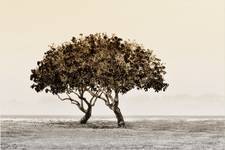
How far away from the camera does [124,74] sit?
250 feet

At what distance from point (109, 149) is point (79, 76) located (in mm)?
38155

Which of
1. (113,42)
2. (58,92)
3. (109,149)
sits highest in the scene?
(113,42)

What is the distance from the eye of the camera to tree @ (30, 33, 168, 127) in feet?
249

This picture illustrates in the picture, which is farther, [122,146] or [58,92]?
[58,92]

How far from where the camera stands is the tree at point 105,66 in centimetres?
7588

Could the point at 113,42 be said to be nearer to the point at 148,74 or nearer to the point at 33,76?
the point at 148,74

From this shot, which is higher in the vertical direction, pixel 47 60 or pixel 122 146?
pixel 47 60

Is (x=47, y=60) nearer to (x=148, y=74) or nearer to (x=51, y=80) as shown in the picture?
(x=51, y=80)

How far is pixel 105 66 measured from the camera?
2963 inches

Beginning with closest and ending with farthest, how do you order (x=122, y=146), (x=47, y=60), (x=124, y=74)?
(x=122, y=146) → (x=124, y=74) → (x=47, y=60)

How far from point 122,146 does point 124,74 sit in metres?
33.1

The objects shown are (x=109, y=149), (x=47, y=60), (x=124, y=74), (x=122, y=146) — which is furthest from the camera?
(x=47, y=60)

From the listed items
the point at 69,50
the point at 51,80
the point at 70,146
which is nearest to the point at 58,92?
the point at 51,80

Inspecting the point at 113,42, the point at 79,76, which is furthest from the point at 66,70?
the point at 113,42
